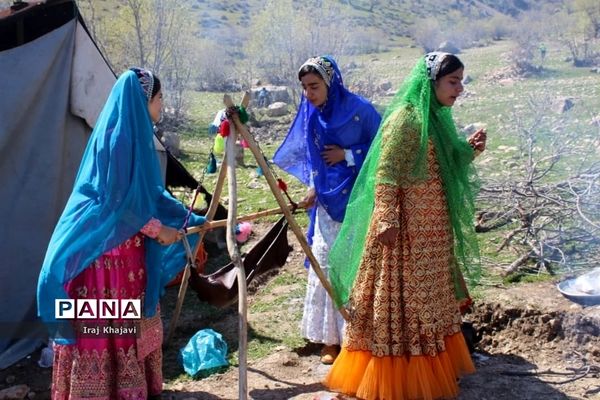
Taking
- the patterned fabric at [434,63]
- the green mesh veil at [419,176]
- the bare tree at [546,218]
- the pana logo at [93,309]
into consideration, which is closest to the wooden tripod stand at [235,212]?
the green mesh veil at [419,176]

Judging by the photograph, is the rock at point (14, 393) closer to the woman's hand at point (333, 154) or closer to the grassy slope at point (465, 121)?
the grassy slope at point (465, 121)

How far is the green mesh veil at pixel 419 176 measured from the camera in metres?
3.30

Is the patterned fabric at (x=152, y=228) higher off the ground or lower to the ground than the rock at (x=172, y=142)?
lower

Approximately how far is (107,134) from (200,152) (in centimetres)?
834

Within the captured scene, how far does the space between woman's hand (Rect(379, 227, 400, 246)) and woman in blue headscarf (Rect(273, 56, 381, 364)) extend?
2.20ft

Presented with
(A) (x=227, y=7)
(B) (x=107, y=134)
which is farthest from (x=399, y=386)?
(A) (x=227, y=7)

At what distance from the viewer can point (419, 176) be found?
131 inches

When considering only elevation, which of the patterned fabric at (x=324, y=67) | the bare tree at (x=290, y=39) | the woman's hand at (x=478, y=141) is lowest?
the woman's hand at (x=478, y=141)

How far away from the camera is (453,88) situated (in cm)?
330

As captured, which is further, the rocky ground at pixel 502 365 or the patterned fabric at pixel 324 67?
the patterned fabric at pixel 324 67

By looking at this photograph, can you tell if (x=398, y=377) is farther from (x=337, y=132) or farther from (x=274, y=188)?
(x=337, y=132)

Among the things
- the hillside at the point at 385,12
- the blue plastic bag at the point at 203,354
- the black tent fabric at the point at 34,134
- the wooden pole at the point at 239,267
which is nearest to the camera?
the wooden pole at the point at 239,267

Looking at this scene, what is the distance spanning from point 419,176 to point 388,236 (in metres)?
0.32

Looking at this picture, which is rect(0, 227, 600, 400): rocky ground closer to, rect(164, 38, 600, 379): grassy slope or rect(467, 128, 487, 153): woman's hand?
rect(164, 38, 600, 379): grassy slope
